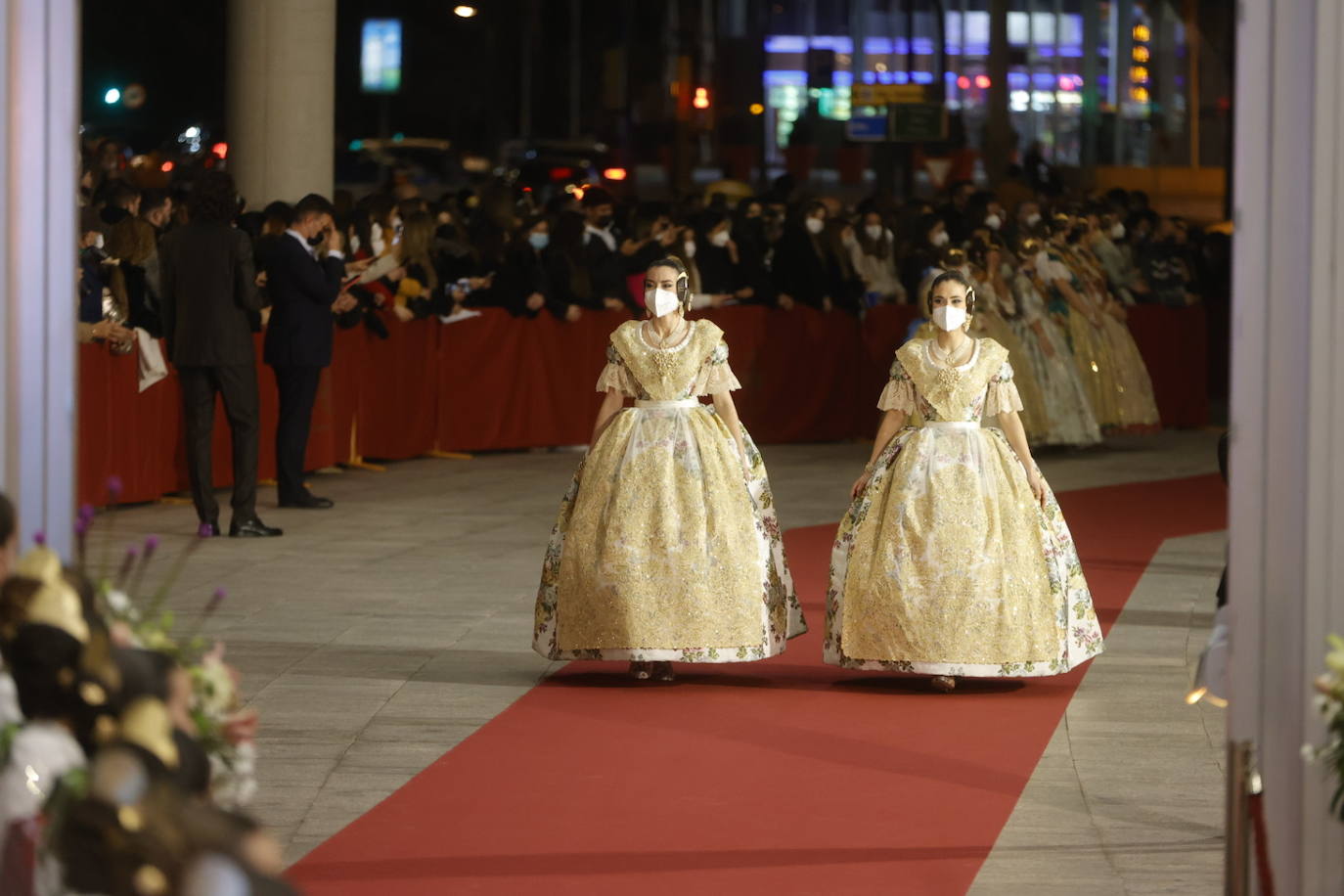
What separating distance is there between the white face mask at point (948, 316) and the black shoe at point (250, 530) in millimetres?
4785

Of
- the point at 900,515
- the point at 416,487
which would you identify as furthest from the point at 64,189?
the point at 416,487

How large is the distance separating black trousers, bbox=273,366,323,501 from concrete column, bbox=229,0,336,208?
3.61 m

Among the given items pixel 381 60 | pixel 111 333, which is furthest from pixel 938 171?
pixel 111 333

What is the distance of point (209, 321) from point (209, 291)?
145 millimetres

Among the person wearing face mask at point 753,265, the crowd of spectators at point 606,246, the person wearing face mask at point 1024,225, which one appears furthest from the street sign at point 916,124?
the person wearing face mask at point 753,265

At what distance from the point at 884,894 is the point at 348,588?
5.16 m

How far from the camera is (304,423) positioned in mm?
12391

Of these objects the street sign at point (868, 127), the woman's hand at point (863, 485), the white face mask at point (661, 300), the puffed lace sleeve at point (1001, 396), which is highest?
the street sign at point (868, 127)

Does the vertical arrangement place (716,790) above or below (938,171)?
below

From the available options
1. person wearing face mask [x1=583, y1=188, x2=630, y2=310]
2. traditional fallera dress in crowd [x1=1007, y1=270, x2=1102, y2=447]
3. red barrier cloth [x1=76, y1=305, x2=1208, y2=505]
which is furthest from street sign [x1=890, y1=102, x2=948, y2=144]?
person wearing face mask [x1=583, y1=188, x2=630, y2=310]

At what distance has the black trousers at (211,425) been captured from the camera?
36.7ft

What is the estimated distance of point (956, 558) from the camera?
757 centimetres

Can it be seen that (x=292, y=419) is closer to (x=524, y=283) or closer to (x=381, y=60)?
(x=524, y=283)

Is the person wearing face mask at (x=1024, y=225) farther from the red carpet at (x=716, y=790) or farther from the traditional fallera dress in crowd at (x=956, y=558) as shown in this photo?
the traditional fallera dress in crowd at (x=956, y=558)
